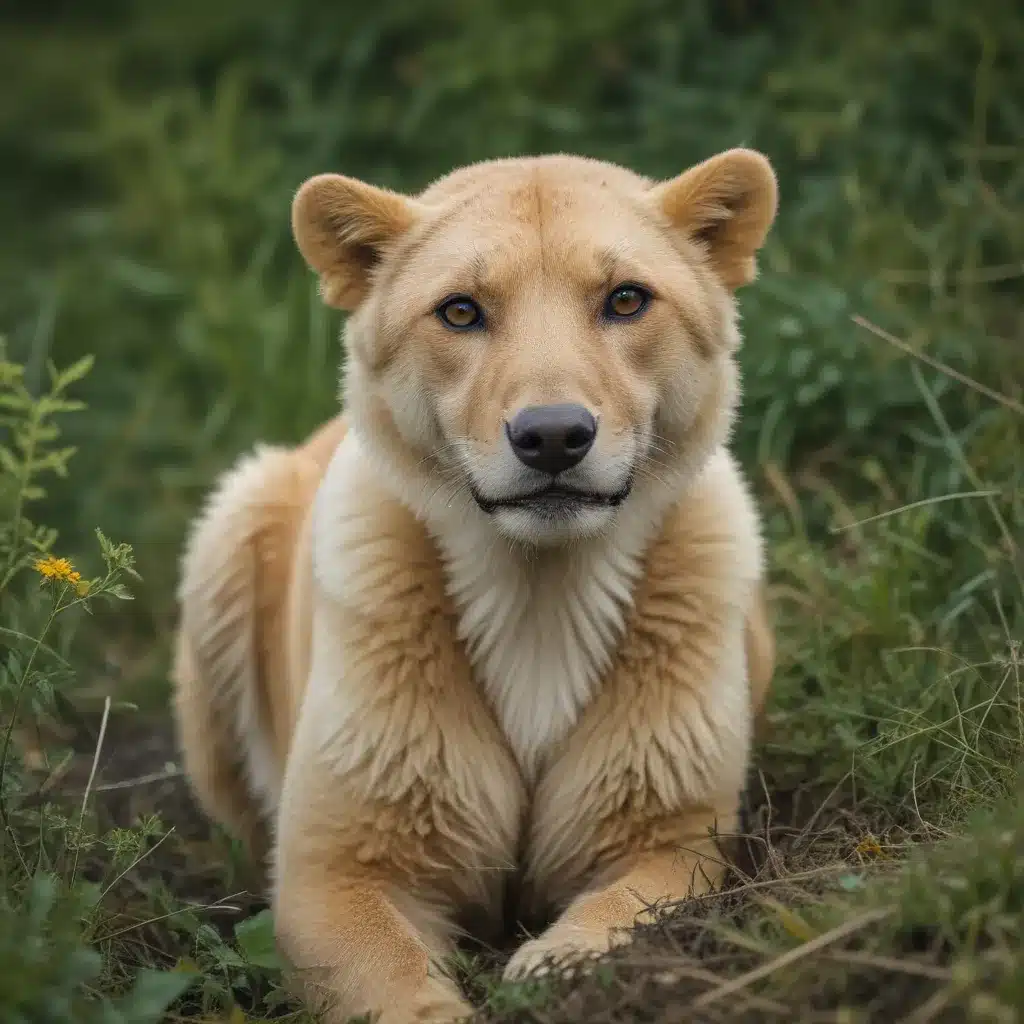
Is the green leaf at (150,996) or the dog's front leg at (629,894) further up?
the green leaf at (150,996)

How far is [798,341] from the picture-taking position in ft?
19.5

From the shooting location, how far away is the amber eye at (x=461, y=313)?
3.87 metres

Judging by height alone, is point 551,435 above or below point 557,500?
above

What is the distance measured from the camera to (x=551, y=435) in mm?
3465

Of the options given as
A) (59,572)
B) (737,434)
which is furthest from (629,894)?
(737,434)

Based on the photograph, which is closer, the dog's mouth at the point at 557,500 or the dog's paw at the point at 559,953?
the dog's paw at the point at 559,953

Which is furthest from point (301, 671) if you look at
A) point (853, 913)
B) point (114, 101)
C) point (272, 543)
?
point (114, 101)

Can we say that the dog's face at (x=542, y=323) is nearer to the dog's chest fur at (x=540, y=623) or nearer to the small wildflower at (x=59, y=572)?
the dog's chest fur at (x=540, y=623)

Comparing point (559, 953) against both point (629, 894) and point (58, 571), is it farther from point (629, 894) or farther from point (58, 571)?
point (58, 571)

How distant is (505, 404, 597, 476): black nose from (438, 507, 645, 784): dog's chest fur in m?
0.56

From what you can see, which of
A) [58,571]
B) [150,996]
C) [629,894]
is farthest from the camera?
[629,894]

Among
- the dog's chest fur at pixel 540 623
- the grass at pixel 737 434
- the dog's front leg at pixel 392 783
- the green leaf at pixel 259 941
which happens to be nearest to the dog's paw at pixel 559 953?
the grass at pixel 737 434

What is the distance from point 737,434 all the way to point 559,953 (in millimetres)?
2951

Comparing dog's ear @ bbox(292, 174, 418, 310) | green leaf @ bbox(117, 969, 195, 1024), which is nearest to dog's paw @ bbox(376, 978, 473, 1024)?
green leaf @ bbox(117, 969, 195, 1024)
